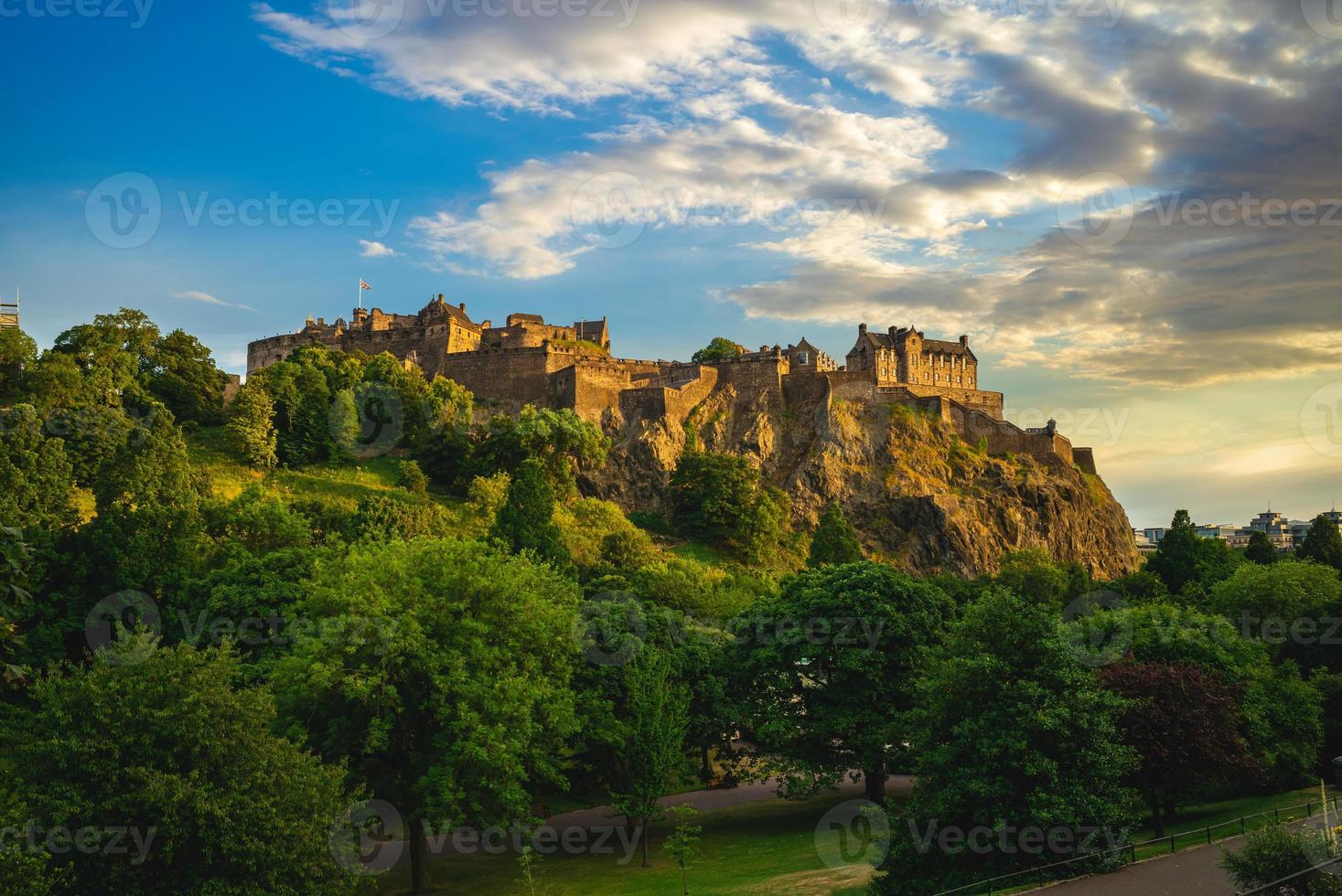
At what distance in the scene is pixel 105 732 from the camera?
72.4 feet

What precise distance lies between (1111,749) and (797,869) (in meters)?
9.70

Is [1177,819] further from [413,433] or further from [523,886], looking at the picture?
[413,433]

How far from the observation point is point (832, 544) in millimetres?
69875

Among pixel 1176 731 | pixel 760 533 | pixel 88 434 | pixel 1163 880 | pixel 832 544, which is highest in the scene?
pixel 88 434

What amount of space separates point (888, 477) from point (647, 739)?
58.4m

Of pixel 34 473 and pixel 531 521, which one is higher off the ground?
pixel 34 473

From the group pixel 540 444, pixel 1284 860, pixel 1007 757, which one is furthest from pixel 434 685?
pixel 540 444

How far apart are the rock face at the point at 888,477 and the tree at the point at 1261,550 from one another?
11184 mm

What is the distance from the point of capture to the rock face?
8556 cm

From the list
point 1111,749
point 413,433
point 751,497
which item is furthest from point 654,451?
point 1111,749

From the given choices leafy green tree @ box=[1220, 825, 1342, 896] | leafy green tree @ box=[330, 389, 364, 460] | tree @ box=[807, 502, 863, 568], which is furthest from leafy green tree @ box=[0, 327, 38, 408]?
leafy green tree @ box=[1220, 825, 1342, 896]

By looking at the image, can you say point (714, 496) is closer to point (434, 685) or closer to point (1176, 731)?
point (434, 685)

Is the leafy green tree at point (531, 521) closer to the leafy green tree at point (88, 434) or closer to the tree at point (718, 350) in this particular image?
the leafy green tree at point (88, 434)

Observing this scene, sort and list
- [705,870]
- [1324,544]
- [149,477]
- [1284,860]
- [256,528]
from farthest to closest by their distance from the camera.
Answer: [1324,544]
[149,477]
[256,528]
[705,870]
[1284,860]
